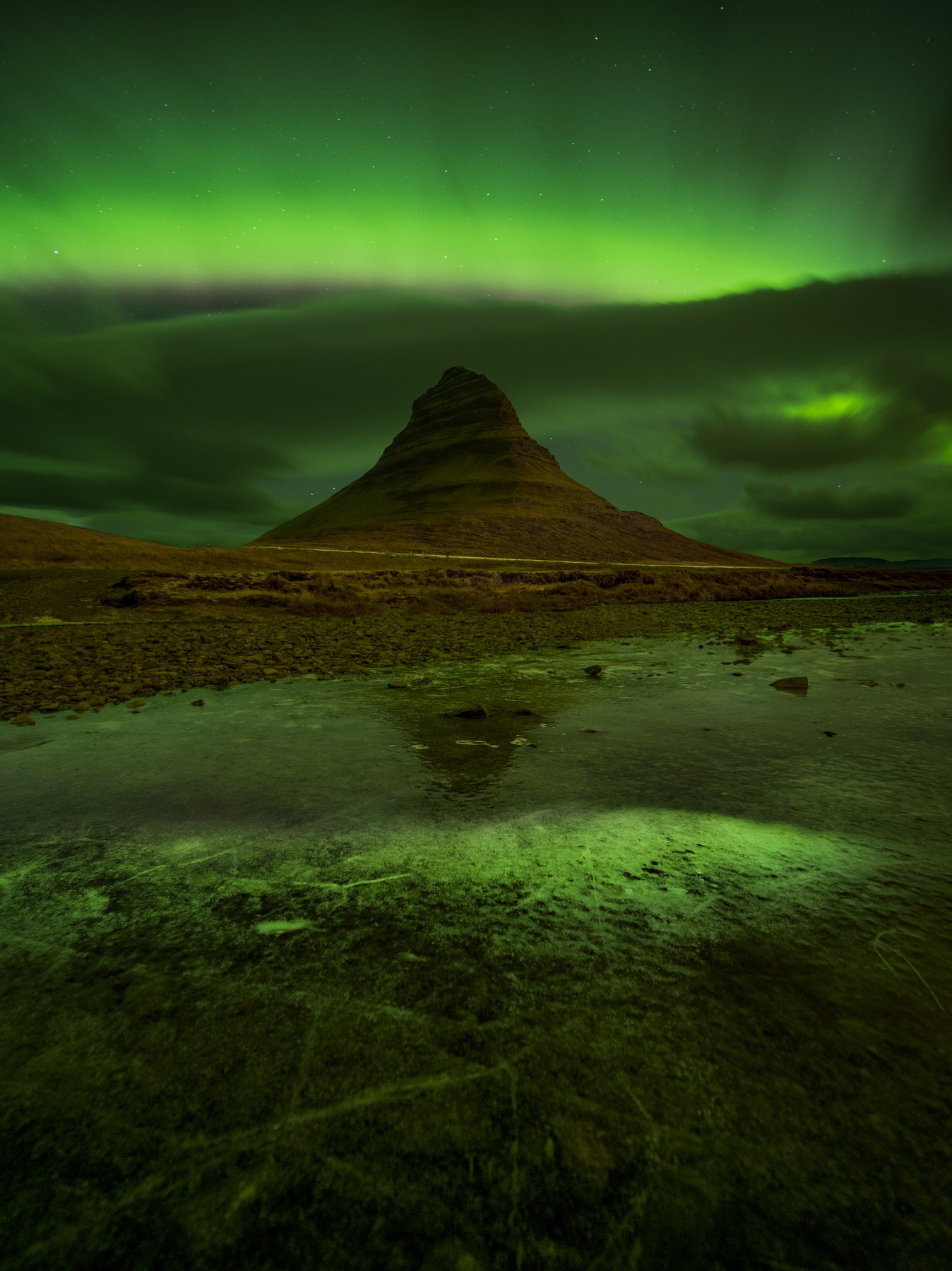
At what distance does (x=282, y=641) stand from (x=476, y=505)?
227ft

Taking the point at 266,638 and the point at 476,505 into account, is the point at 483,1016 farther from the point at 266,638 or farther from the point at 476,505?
the point at 476,505

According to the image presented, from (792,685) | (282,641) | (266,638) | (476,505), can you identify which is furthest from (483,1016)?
(476,505)

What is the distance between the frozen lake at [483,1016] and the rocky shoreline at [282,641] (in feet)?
9.10

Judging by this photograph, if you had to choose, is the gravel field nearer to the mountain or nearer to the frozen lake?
the frozen lake

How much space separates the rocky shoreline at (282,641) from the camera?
5.46 metres

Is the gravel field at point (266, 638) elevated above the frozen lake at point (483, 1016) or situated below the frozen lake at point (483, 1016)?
below

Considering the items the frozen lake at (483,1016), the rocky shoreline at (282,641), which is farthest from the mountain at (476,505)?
the frozen lake at (483,1016)

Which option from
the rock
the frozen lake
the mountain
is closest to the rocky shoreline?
the frozen lake

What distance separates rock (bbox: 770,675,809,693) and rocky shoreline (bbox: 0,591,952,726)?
3237 mm

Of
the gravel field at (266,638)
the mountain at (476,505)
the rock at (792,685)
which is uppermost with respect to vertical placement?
the mountain at (476,505)

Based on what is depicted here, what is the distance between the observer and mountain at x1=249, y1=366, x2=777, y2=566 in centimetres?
6253

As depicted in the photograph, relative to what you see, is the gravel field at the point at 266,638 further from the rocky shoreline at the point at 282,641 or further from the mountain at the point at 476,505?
the mountain at the point at 476,505

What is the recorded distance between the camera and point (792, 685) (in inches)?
200

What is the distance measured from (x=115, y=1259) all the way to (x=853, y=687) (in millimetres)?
5871
